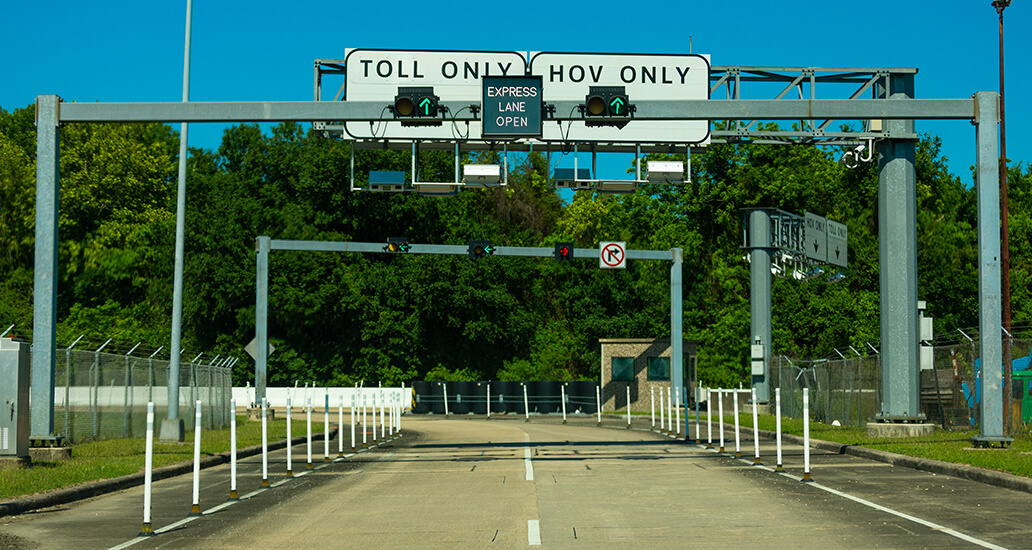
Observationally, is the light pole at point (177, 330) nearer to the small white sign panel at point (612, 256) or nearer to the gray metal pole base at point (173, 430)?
the gray metal pole base at point (173, 430)

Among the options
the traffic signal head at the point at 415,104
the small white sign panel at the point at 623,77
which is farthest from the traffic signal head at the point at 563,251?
the traffic signal head at the point at 415,104

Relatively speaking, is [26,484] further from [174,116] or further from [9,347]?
[174,116]

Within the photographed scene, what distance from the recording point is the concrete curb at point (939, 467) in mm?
14500

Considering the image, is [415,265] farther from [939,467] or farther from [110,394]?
[939,467]

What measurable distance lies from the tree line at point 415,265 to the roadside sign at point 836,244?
11468 millimetres

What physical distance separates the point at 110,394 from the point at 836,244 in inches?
1126

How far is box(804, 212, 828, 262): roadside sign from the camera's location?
4178cm

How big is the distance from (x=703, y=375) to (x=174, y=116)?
46.0 m

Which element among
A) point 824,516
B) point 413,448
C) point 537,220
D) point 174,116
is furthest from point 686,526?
point 537,220

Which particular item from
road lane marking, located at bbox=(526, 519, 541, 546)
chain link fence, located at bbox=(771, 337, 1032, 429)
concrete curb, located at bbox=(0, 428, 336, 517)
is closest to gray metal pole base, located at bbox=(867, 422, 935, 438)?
chain link fence, located at bbox=(771, 337, 1032, 429)

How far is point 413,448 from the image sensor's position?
84.6 feet

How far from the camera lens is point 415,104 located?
19172 millimetres

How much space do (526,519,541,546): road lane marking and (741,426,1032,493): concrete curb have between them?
6.62 meters

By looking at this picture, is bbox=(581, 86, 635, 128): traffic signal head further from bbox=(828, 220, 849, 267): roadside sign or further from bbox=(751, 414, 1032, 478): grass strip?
bbox=(828, 220, 849, 267): roadside sign
